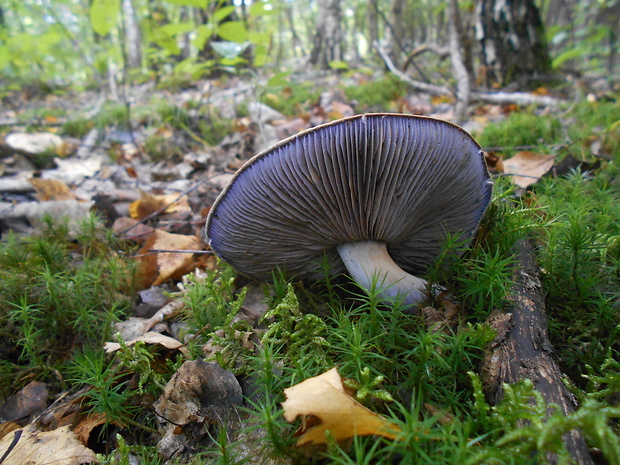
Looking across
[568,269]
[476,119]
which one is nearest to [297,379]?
[568,269]

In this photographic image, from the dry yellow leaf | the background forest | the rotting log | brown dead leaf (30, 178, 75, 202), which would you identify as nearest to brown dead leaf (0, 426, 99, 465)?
the background forest

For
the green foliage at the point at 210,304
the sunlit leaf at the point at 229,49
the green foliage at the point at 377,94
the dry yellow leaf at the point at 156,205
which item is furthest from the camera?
the green foliage at the point at 377,94

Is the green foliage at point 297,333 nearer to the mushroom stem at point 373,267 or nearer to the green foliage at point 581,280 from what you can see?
the mushroom stem at point 373,267

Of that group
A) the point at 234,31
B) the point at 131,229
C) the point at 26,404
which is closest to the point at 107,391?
the point at 26,404

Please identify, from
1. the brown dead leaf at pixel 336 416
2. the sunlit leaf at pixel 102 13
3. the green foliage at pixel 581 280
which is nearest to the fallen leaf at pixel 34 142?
the sunlit leaf at pixel 102 13

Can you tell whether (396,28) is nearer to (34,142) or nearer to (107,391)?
(34,142)
